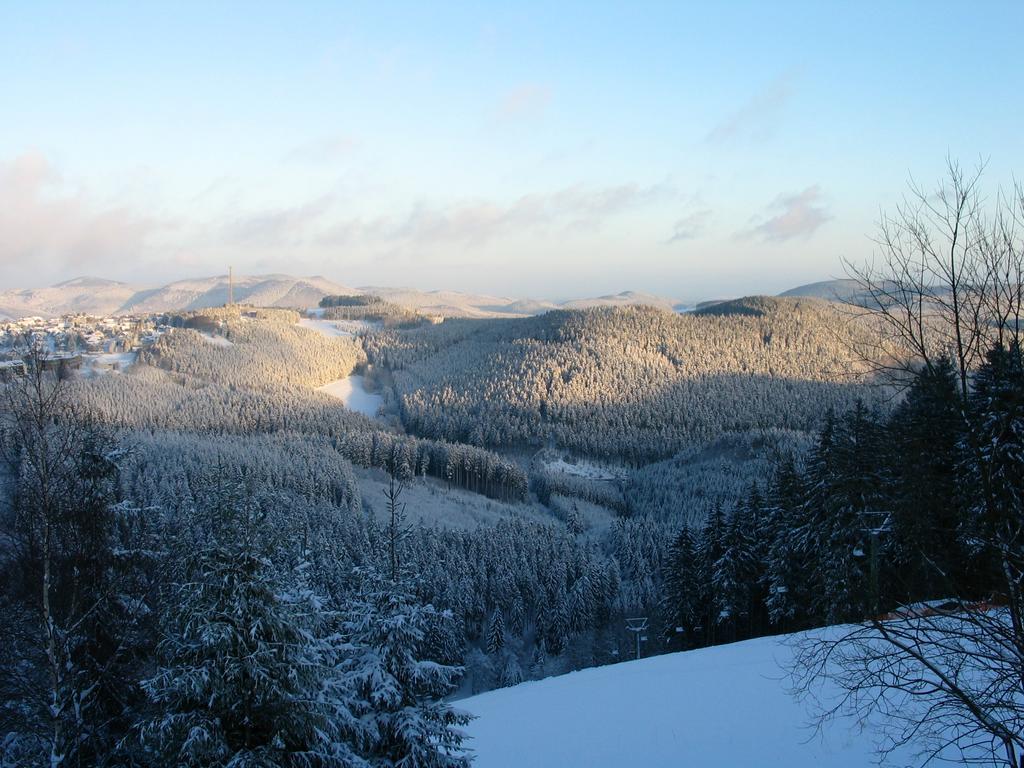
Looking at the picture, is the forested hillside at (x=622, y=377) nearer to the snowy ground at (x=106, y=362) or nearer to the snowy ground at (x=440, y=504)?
the snowy ground at (x=440, y=504)

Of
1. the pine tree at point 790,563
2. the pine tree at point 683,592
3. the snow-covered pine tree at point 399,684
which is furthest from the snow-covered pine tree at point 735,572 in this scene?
the snow-covered pine tree at point 399,684

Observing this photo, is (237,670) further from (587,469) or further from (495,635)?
(587,469)

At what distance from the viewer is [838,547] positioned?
18.4 m

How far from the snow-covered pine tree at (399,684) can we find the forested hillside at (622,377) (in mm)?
85846

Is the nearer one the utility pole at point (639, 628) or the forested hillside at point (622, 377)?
the utility pole at point (639, 628)

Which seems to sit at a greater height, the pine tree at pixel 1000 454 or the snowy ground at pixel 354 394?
the pine tree at pixel 1000 454

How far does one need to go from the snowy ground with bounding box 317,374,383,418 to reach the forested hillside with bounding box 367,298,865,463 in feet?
23.7

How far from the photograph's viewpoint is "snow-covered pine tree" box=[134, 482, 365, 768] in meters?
7.53

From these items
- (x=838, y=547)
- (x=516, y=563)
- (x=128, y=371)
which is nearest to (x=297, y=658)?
(x=838, y=547)

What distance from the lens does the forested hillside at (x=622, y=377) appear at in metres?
111

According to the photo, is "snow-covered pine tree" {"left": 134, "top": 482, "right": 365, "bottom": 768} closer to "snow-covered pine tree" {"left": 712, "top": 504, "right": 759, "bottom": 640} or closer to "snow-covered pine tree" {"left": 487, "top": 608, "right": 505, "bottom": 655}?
"snow-covered pine tree" {"left": 712, "top": 504, "right": 759, "bottom": 640}

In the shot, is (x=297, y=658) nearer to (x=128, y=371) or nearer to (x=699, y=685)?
(x=699, y=685)

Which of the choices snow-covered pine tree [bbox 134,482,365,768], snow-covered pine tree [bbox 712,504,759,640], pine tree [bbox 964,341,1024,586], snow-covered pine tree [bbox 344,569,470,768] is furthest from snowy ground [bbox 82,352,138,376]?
pine tree [bbox 964,341,1024,586]

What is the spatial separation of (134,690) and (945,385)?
10654mm
